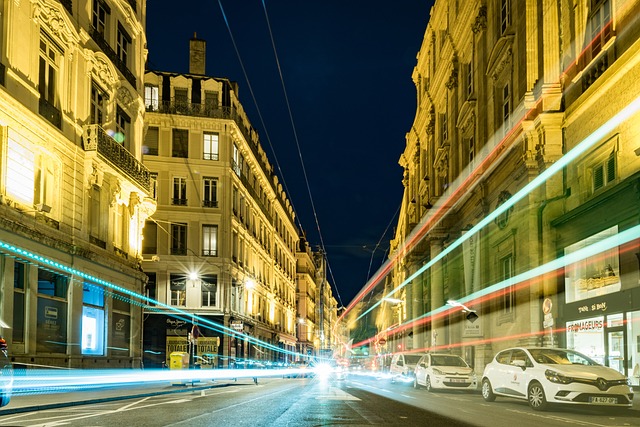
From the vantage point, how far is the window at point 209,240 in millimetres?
48750

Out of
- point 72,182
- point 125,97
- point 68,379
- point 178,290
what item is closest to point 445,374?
point 68,379

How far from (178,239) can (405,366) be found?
70.3 feet

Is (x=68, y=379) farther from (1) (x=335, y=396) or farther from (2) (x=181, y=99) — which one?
(2) (x=181, y=99)

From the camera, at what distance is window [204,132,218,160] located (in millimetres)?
49625

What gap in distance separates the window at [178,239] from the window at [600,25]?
105 feet

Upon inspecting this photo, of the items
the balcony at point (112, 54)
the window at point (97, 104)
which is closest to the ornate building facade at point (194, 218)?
the balcony at point (112, 54)

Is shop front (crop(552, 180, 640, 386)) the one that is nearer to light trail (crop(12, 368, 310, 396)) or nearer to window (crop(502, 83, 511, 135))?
window (crop(502, 83, 511, 135))

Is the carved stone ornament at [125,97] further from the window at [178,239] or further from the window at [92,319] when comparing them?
the window at [178,239]

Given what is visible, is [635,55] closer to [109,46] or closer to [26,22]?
[26,22]

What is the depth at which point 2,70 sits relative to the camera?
19734 mm

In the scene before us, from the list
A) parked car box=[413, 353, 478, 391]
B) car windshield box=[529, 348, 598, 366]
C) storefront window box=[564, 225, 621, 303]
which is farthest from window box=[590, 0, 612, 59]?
parked car box=[413, 353, 478, 391]

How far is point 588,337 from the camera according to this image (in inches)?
859

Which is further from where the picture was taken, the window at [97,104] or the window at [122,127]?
the window at [122,127]

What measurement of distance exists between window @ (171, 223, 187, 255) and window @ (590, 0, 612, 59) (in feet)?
105
